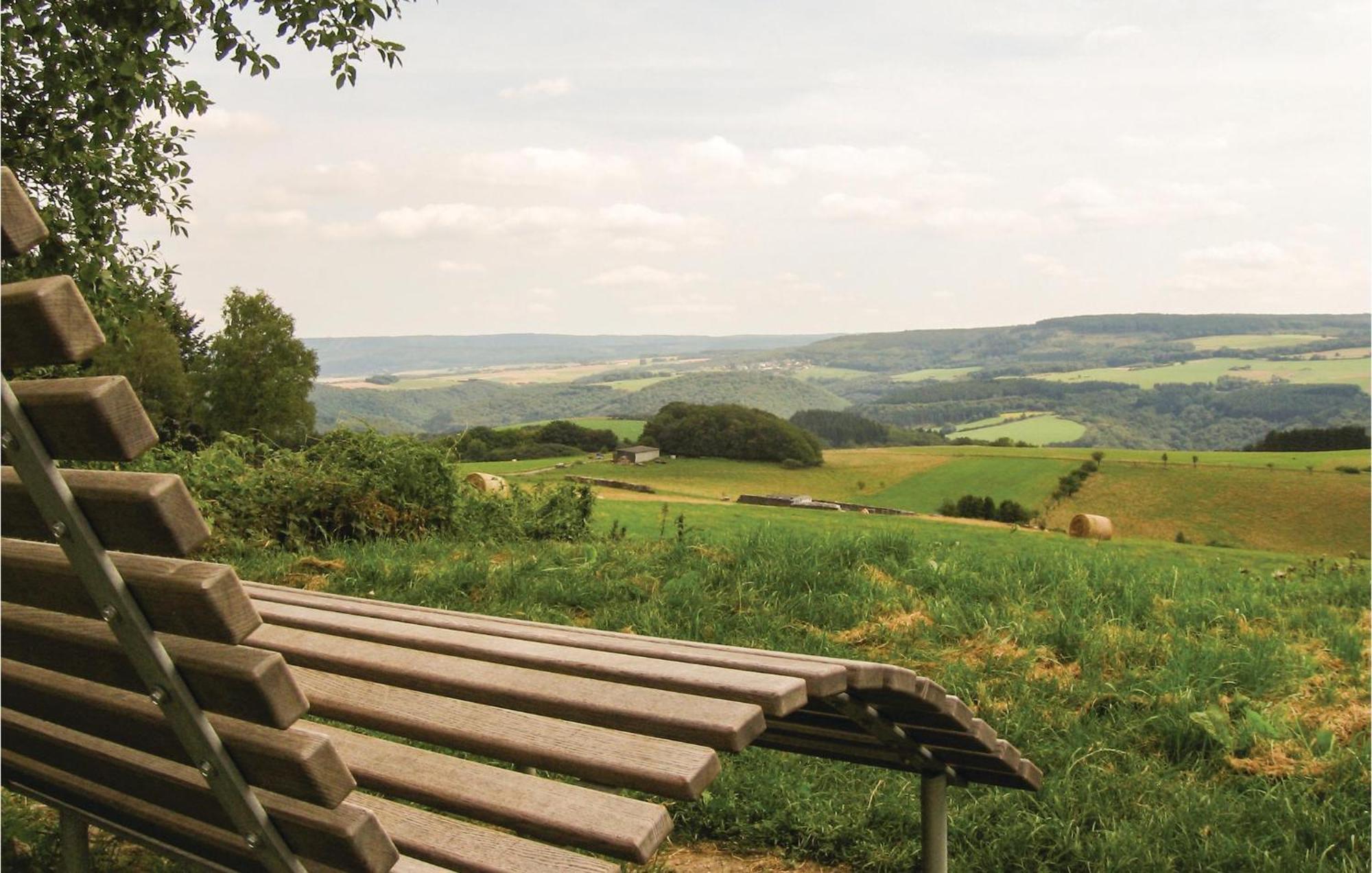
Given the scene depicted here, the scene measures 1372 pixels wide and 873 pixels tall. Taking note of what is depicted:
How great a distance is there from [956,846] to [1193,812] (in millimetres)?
901

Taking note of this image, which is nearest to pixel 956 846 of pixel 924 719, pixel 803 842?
pixel 803 842

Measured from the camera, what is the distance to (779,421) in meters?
67.9

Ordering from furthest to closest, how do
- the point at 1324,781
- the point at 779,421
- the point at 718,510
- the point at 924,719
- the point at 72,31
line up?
the point at 779,421 < the point at 718,510 < the point at 72,31 < the point at 1324,781 < the point at 924,719

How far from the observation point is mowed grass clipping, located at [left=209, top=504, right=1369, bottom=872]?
12.8 ft

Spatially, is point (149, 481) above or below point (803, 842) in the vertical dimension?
above

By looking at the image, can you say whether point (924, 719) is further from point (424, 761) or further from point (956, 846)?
point (956, 846)

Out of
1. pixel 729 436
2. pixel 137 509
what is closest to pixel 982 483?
pixel 729 436

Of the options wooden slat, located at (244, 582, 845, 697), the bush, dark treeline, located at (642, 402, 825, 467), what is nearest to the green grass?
dark treeline, located at (642, 402, 825, 467)

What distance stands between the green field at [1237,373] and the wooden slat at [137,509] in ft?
419

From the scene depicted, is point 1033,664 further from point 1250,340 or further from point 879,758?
point 1250,340

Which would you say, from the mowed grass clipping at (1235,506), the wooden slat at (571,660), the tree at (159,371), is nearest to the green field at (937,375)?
the mowed grass clipping at (1235,506)

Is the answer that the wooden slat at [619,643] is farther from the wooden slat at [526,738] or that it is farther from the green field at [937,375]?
the green field at [937,375]

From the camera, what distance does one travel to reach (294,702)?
152 cm

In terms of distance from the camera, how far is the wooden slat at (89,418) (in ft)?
4.32
